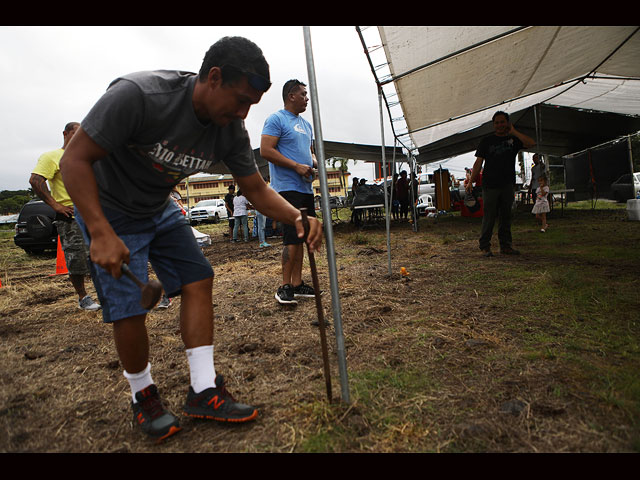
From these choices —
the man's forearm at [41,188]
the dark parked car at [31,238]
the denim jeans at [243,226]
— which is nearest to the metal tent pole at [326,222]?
the man's forearm at [41,188]

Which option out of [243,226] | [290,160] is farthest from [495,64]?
[243,226]

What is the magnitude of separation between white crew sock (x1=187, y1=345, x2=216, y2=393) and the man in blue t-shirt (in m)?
1.67

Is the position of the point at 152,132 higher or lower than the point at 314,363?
higher

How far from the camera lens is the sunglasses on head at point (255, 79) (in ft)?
4.68

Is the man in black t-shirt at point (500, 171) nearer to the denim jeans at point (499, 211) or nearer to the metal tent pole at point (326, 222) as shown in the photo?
the denim jeans at point (499, 211)

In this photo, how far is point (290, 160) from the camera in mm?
3268

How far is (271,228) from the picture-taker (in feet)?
35.9

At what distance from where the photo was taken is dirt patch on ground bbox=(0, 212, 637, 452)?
1.47 metres

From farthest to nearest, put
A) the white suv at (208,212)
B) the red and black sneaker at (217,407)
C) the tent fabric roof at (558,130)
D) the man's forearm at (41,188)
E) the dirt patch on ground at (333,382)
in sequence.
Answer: the white suv at (208,212)
the tent fabric roof at (558,130)
the man's forearm at (41,188)
the red and black sneaker at (217,407)
the dirt patch on ground at (333,382)

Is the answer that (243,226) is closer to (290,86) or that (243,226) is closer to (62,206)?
(62,206)
